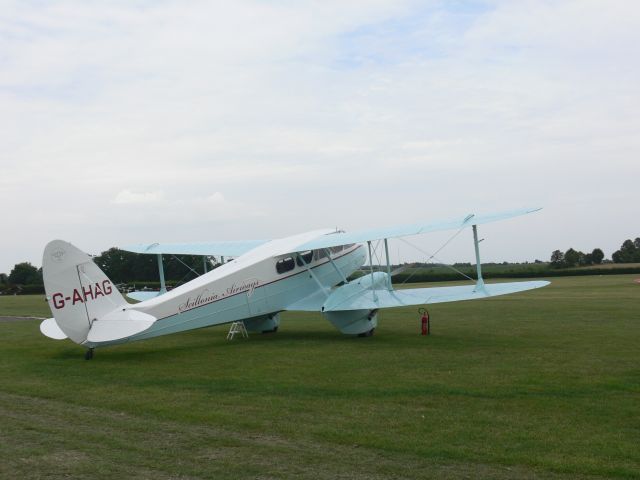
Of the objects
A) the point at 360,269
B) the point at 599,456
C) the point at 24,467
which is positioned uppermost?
the point at 360,269

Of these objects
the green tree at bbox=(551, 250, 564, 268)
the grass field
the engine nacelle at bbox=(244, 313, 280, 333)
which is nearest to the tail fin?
the grass field

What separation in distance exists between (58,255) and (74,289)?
0.64m

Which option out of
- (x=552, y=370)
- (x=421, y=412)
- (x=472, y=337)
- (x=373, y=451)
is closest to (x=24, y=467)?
(x=373, y=451)

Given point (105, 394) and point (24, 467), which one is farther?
point (105, 394)

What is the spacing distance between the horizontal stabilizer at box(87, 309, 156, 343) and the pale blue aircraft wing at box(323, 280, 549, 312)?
15.3 ft

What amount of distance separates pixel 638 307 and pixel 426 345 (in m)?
11.8

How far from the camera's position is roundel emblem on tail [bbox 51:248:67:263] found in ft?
38.0

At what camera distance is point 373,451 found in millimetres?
6379

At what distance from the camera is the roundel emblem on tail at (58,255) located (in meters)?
11.6

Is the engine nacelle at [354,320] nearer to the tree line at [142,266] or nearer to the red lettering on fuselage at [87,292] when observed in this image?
the red lettering on fuselage at [87,292]

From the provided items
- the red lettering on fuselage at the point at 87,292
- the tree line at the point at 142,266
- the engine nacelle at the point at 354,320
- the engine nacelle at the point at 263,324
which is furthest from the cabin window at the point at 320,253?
the tree line at the point at 142,266

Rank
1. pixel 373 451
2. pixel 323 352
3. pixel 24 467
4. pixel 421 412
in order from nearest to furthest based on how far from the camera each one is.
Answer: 1. pixel 24 467
2. pixel 373 451
3. pixel 421 412
4. pixel 323 352

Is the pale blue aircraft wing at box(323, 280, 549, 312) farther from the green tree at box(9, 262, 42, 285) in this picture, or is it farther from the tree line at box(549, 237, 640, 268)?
the green tree at box(9, 262, 42, 285)

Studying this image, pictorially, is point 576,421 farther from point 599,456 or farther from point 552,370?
point 552,370
